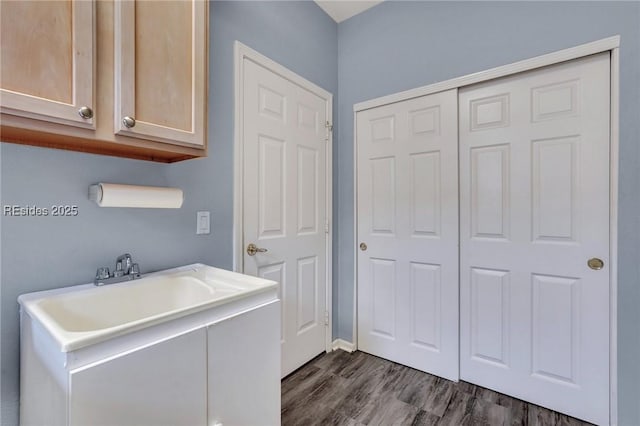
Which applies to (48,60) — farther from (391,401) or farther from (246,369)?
(391,401)

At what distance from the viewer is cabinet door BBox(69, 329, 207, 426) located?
0.69 m

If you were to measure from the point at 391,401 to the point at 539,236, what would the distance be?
1.34 metres

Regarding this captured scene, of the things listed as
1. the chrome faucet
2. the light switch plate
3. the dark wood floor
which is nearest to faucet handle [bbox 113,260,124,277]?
the chrome faucet

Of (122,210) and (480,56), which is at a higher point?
(480,56)

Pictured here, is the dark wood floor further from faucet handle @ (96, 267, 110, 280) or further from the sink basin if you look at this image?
faucet handle @ (96, 267, 110, 280)

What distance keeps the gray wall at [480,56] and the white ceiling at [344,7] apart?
0.18 ft

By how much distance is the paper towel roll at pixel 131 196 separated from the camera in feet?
3.59

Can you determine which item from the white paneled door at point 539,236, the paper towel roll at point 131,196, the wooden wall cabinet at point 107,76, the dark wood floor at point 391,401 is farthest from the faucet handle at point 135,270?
the white paneled door at point 539,236

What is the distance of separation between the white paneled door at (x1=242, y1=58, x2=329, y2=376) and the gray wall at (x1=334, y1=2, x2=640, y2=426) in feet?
0.75

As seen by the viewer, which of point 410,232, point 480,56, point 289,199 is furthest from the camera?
point 410,232

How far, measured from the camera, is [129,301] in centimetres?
115

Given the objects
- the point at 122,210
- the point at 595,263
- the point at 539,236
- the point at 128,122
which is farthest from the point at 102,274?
the point at 595,263

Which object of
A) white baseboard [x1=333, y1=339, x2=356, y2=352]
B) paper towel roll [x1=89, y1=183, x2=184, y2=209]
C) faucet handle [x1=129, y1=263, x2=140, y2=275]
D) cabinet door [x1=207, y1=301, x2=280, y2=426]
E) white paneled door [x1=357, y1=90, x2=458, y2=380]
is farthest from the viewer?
white baseboard [x1=333, y1=339, x2=356, y2=352]

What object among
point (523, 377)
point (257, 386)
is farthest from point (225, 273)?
point (523, 377)
